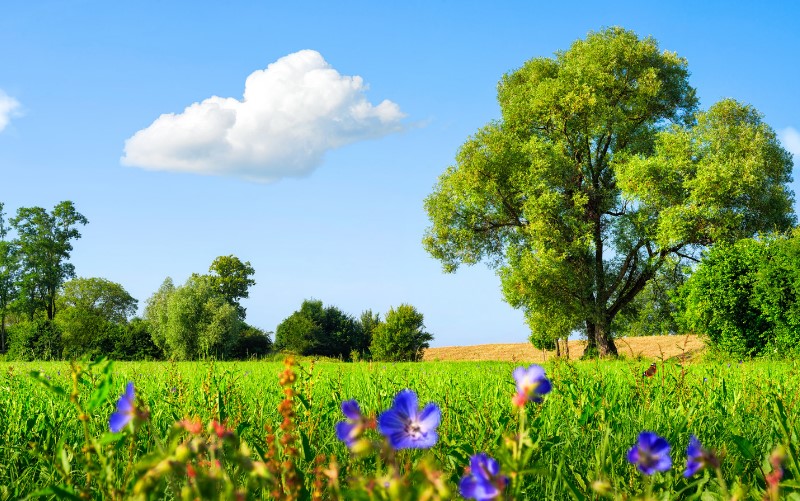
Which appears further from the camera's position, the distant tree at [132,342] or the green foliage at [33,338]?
the distant tree at [132,342]

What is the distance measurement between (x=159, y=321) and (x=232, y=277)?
1168cm

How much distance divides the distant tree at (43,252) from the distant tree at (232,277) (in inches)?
395

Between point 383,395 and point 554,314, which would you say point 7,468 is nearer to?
point 383,395

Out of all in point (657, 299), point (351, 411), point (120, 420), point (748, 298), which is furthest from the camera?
point (657, 299)

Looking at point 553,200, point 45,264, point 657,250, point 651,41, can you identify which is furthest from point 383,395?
point 45,264

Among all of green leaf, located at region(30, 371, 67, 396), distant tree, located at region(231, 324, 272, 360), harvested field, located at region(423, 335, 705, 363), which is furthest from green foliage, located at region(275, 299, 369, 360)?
green leaf, located at region(30, 371, 67, 396)

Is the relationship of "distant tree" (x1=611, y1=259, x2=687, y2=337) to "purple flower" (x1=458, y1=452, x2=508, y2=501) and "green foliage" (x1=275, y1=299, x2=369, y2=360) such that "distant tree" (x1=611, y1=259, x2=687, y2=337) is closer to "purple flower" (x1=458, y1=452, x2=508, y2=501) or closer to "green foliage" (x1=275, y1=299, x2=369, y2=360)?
"green foliage" (x1=275, y1=299, x2=369, y2=360)

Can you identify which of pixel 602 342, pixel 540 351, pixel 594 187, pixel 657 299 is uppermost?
pixel 594 187

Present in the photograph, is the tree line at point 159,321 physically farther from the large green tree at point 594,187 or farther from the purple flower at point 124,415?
the purple flower at point 124,415

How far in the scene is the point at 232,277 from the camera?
1935 inches

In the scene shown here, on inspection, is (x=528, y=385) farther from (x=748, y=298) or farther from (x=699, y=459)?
(x=748, y=298)

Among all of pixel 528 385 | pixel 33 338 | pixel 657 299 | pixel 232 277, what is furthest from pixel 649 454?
pixel 232 277

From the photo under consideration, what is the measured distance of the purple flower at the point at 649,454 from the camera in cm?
101

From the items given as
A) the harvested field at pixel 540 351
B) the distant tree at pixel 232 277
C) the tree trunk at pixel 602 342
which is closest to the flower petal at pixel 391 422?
the tree trunk at pixel 602 342
